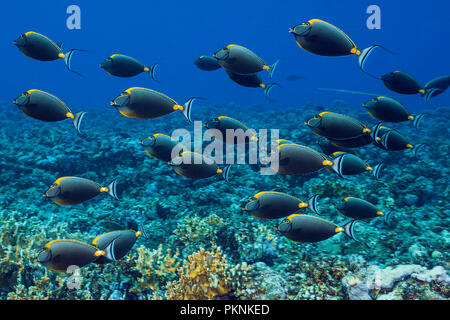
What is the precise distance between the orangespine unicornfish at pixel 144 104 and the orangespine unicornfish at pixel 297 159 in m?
1.05

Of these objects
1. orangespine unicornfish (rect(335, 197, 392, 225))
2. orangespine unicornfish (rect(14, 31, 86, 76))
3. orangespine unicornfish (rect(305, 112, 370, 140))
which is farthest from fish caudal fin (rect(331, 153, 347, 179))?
orangespine unicornfish (rect(14, 31, 86, 76))

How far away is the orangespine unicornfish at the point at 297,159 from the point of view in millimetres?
2740

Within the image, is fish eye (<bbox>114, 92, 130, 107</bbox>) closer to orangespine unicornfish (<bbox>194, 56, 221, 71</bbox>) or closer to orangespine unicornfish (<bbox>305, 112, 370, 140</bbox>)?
orangespine unicornfish (<bbox>305, 112, 370, 140</bbox>)

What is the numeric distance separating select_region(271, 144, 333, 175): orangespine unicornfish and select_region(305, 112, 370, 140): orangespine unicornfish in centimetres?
29

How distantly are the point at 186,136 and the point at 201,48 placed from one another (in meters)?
142

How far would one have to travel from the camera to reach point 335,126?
9.49ft

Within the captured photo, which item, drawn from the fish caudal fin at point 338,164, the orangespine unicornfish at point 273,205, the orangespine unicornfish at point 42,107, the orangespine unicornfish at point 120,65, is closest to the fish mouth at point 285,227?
the orangespine unicornfish at point 273,205

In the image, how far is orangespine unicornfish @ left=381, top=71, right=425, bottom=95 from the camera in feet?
Answer: 12.0

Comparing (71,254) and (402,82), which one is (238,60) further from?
(71,254)

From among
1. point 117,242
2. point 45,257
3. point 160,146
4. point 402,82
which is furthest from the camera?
point 402,82

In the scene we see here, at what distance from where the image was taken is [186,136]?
10594 mm

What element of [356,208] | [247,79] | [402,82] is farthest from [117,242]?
[402,82]

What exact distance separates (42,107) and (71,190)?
913mm

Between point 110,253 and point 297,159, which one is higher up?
point 297,159
